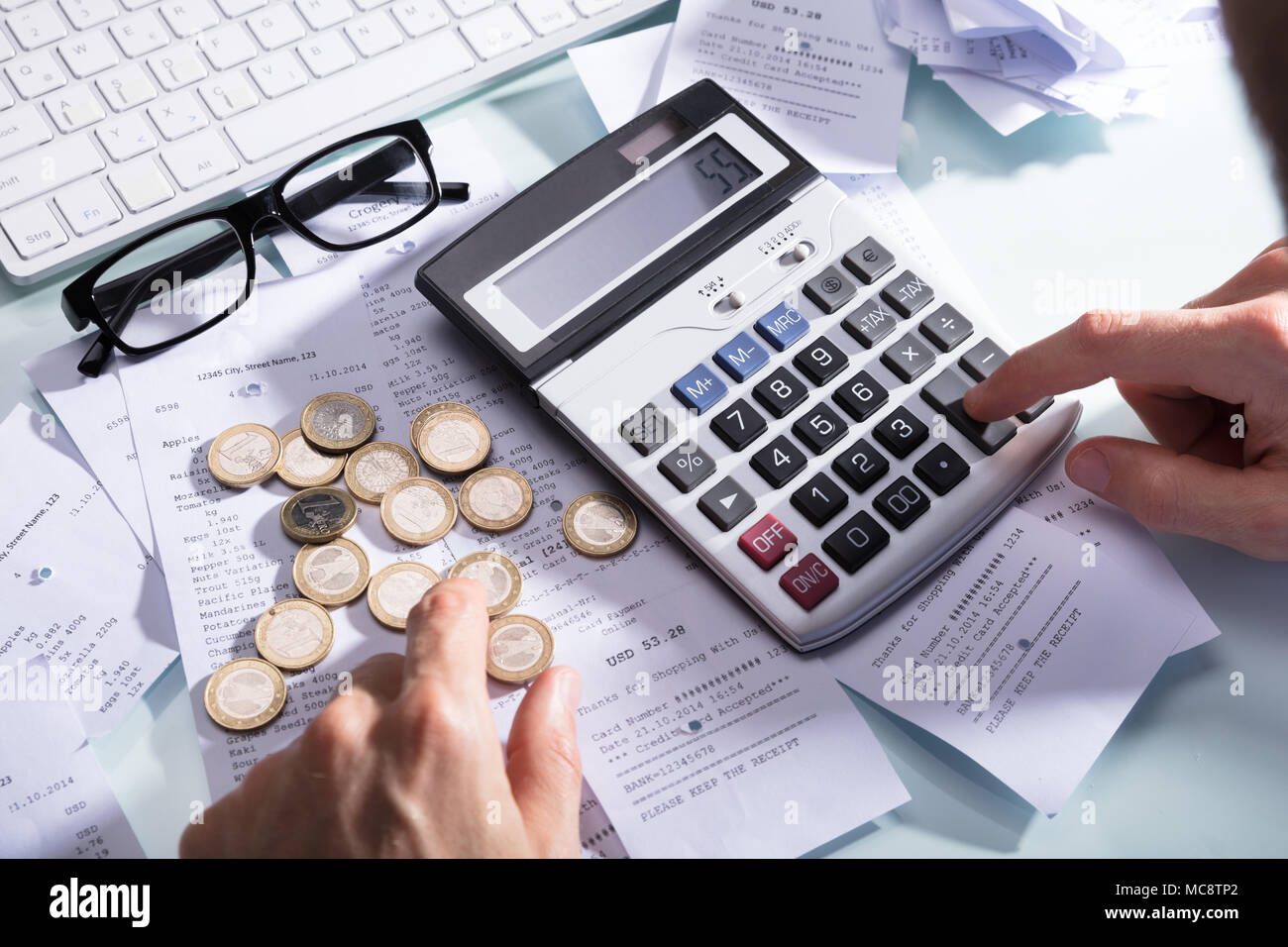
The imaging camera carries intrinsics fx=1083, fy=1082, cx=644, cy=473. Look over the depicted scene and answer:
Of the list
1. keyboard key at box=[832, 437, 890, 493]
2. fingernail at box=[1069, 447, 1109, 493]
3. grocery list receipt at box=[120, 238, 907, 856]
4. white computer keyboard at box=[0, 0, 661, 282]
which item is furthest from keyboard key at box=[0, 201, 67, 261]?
fingernail at box=[1069, 447, 1109, 493]

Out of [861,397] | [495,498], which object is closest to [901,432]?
[861,397]

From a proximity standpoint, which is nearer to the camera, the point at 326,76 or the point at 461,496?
the point at 461,496

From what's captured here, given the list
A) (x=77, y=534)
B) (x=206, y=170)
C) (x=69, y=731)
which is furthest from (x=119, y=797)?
(x=206, y=170)

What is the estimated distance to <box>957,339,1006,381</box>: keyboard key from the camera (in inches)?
25.9

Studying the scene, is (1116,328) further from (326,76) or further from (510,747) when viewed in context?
(326,76)

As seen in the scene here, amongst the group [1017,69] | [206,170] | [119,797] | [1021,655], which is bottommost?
[119,797]

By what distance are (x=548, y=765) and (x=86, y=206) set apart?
19.3 inches

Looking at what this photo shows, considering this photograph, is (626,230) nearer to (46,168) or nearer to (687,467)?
(687,467)

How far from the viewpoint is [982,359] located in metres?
0.66

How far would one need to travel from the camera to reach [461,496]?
65 centimetres

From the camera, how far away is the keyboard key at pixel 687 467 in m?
0.62

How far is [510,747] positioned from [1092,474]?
1.24 ft

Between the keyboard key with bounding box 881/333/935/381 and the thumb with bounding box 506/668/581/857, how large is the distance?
0.28 metres

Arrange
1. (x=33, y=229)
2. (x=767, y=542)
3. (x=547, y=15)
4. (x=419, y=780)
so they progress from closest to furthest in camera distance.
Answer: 1. (x=419, y=780)
2. (x=767, y=542)
3. (x=33, y=229)
4. (x=547, y=15)
